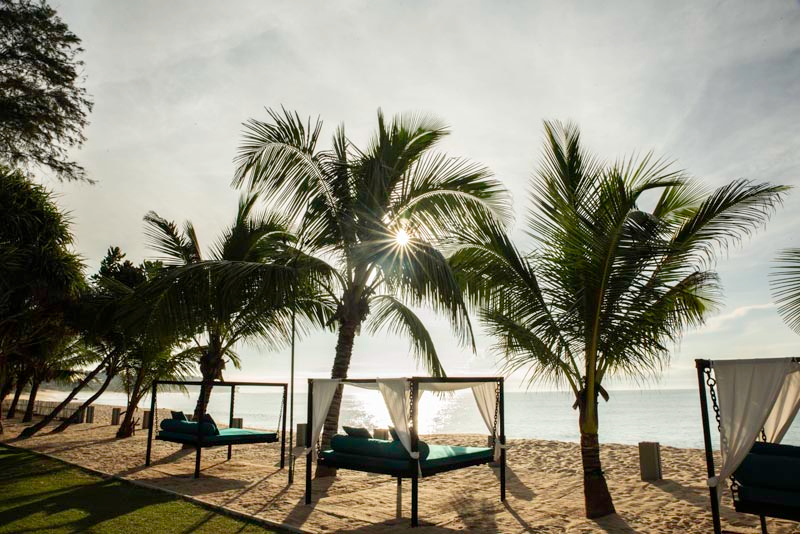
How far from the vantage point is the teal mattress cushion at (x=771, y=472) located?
4211mm

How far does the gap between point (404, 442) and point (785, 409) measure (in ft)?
13.0

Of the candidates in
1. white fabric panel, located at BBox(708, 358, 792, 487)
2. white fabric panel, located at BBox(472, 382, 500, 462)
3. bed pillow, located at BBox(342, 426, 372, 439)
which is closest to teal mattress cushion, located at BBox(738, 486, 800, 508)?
white fabric panel, located at BBox(708, 358, 792, 487)

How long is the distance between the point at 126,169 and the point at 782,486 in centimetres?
998

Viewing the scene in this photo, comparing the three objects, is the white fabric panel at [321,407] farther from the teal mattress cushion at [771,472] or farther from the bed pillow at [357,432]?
the teal mattress cushion at [771,472]

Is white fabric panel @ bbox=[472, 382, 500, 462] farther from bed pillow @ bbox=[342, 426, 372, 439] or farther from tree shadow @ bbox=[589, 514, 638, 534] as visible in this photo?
tree shadow @ bbox=[589, 514, 638, 534]

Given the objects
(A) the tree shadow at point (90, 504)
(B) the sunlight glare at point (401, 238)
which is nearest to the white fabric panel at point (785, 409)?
(B) the sunlight glare at point (401, 238)

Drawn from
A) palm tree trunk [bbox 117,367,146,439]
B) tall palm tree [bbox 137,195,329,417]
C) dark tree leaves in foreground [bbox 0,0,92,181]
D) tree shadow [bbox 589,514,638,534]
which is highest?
dark tree leaves in foreground [bbox 0,0,92,181]

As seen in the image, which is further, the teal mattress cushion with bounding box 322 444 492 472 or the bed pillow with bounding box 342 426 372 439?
the bed pillow with bounding box 342 426 372 439

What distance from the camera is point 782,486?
4262 mm

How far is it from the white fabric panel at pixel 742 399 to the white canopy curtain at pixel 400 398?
124 inches

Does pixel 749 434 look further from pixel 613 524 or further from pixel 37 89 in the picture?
pixel 37 89

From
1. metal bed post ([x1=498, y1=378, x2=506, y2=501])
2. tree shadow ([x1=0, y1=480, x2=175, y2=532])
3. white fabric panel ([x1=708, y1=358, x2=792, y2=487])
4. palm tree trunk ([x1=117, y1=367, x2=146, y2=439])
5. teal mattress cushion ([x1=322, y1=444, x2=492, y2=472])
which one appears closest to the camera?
white fabric panel ([x1=708, y1=358, x2=792, y2=487])

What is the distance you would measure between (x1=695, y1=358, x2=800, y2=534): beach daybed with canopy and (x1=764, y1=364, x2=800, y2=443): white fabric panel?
749 mm

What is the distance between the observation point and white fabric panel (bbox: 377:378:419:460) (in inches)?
244
